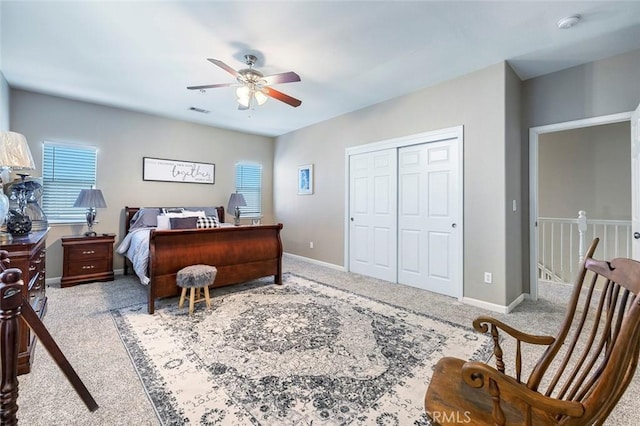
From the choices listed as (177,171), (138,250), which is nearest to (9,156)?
(138,250)

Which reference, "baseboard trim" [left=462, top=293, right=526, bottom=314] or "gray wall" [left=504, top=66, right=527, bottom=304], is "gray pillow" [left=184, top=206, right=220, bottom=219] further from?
"gray wall" [left=504, top=66, right=527, bottom=304]

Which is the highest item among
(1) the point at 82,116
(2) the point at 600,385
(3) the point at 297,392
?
(1) the point at 82,116

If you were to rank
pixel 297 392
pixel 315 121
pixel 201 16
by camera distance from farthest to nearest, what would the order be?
pixel 315 121 → pixel 201 16 → pixel 297 392

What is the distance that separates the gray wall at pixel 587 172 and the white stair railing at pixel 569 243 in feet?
0.83

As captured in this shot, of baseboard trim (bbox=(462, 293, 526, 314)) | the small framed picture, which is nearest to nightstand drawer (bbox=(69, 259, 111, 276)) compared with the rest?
the small framed picture

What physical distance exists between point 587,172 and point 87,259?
302 inches

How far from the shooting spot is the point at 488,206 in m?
3.23

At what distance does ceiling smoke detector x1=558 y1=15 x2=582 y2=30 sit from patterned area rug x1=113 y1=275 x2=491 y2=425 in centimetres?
275

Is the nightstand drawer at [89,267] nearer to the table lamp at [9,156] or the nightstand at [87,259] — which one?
the nightstand at [87,259]

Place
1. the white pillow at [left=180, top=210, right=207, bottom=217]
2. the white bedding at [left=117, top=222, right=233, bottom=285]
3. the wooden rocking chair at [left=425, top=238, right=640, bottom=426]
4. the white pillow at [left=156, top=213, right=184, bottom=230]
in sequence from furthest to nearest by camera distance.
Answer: the white pillow at [left=180, top=210, right=207, bottom=217] < the white pillow at [left=156, top=213, right=184, bottom=230] < the white bedding at [left=117, top=222, right=233, bottom=285] < the wooden rocking chair at [left=425, top=238, right=640, bottom=426]

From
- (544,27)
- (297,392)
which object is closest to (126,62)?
(297,392)

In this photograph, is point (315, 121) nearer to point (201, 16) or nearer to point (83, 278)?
point (201, 16)

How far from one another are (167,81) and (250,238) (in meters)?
2.23

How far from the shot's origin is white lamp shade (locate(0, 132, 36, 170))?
2.18 m
